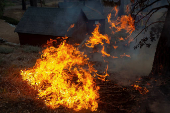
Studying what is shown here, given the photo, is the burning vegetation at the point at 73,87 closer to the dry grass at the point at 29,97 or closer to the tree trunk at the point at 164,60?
the dry grass at the point at 29,97

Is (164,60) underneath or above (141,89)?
above

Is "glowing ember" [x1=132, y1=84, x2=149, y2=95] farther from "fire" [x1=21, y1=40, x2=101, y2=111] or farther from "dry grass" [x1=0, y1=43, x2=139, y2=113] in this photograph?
"fire" [x1=21, y1=40, x2=101, y2=111]

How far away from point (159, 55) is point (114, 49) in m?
6.90

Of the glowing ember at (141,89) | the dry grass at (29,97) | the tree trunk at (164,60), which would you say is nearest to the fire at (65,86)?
the dry grass at (29,97)

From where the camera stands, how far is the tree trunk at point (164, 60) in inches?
283

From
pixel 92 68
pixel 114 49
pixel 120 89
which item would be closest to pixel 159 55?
pixel 120 89

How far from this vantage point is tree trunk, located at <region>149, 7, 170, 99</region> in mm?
7180

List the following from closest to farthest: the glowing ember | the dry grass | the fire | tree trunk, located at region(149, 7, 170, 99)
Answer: the dry grass → the fire → tree trunk, located at region(149, 7, 170, 99) → the glowing ember

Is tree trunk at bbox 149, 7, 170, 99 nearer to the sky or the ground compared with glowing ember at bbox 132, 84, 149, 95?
nearer to the sky

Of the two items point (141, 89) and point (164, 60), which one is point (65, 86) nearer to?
point (141, 89)

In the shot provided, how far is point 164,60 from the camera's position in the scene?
7.66 m

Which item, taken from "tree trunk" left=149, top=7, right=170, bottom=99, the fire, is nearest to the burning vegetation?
the fire

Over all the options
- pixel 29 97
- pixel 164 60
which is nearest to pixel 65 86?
pixel 29 97

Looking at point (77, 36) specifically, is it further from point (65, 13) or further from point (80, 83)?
point (80, 83)
